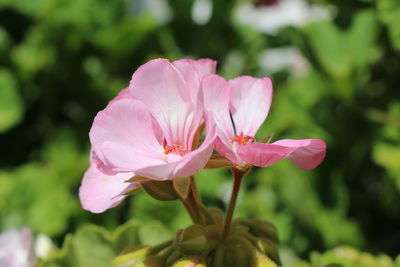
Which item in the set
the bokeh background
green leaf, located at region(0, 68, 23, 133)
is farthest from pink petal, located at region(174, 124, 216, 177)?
green leaf, located at region(0, 68, 23, 133)

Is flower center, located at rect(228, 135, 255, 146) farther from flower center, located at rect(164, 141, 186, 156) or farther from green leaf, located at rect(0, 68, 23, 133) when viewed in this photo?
green leaf, located at rect(0, 68, 23, 133)

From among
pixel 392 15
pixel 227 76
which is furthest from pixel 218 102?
pixel 227 76

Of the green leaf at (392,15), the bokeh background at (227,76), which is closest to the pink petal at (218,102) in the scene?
the bokeh background at (227,76)

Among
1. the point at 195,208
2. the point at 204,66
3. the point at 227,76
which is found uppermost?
the point at 204,66

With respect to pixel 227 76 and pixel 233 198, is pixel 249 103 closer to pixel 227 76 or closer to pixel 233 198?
pixel 233 198

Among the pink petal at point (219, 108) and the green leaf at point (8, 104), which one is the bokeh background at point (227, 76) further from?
the pink petal at point (219, 108)

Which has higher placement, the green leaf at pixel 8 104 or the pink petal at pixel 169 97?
the pink petal at pixel 169 97

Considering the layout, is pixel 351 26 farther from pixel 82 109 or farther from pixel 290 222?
pixel 82 109
